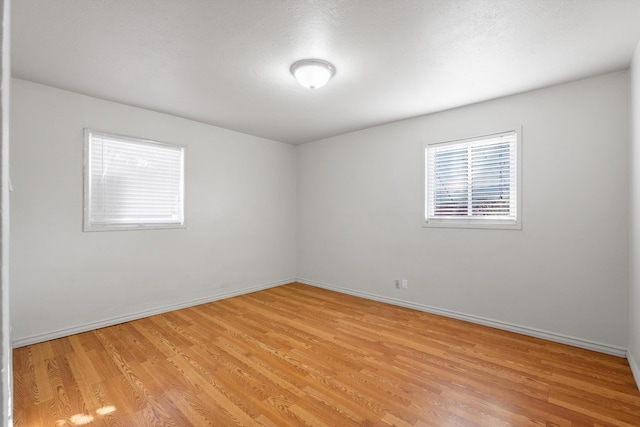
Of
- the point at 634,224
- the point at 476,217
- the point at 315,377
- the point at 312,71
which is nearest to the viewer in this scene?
the point at 315,377

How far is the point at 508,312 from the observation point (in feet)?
10.8

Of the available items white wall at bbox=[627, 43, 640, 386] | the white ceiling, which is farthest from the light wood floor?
the white ceiling

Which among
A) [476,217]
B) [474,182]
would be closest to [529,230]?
[476,217]

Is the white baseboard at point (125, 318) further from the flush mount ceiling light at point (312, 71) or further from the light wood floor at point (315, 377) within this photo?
the flush mount ceiling light at point (312, 71)

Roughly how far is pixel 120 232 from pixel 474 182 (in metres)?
4.23

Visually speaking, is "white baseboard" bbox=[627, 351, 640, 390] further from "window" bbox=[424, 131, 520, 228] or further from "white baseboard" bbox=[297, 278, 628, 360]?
"window" bbox=[424, 131, 520, 228]

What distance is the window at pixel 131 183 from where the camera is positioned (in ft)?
11.0

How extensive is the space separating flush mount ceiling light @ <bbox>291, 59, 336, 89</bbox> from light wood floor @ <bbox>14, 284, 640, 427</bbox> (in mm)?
2455

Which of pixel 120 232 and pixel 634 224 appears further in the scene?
pixel 120 232

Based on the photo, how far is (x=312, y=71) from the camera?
257 centimetres

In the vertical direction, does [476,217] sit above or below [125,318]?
above

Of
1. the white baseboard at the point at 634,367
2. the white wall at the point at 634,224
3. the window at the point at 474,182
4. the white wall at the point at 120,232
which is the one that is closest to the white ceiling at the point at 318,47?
the white wall at the point at 634,224

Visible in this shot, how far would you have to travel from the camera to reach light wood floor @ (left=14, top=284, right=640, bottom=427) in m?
1.90

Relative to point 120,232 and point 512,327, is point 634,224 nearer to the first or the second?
point 512,327
